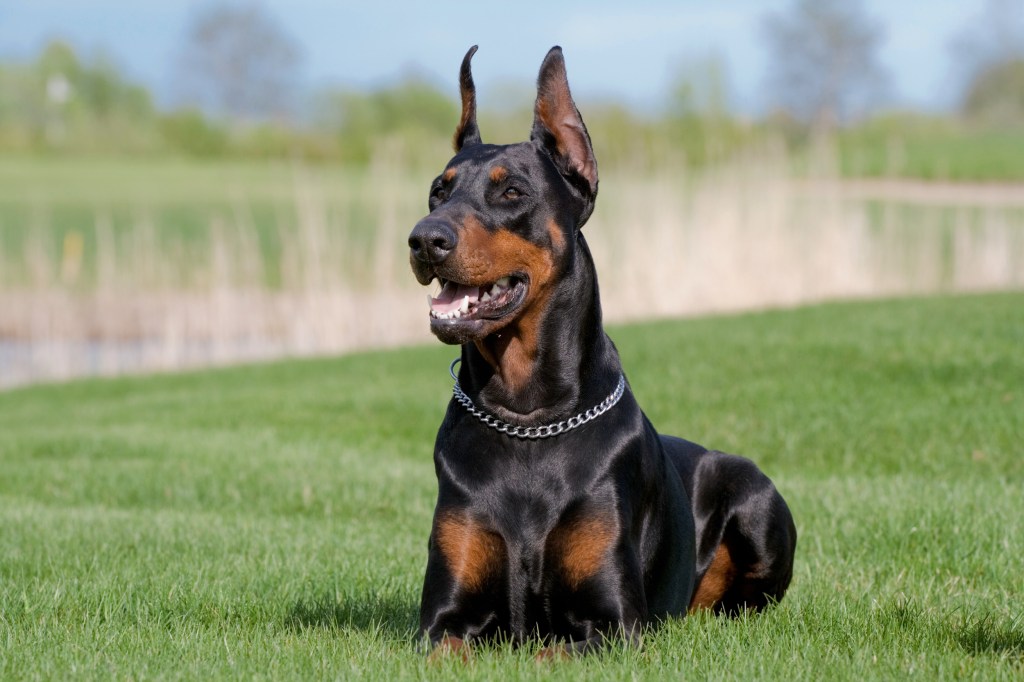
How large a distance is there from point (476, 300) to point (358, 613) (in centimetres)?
169

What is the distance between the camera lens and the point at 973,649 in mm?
4109

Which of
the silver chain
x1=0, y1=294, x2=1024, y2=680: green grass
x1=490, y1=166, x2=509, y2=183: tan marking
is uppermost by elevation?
x1=490, y1=166, x2=509, y2=183: tan marking

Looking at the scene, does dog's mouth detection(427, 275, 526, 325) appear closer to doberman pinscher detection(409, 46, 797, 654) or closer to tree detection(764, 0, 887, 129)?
doberman pinscher detection(409, 46, 797, 654)

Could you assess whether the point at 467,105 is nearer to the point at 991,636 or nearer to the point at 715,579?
the point at 715,579

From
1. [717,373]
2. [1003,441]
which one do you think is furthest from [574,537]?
→ [717,373]

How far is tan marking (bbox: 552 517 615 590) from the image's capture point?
12.6 feet

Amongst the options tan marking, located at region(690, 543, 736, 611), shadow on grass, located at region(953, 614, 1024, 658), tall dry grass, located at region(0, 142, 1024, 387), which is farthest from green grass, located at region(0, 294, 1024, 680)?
tall dry grass, located at region(0, 142, 1024, 387)

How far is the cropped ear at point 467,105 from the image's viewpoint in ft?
14.4

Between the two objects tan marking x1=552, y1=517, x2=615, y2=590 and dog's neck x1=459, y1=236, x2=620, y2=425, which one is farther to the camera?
dog's neck x1=459, y1=236, x2=620, y2=425

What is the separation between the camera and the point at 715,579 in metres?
4.91

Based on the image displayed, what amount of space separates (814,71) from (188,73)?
62.9 m

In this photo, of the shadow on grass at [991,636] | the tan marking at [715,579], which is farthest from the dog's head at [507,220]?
the shadow on grass at [991,636]

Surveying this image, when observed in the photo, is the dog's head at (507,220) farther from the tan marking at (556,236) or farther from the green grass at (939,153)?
the green grass at (939,153)

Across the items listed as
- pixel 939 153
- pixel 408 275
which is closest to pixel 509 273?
pixel 408 275
